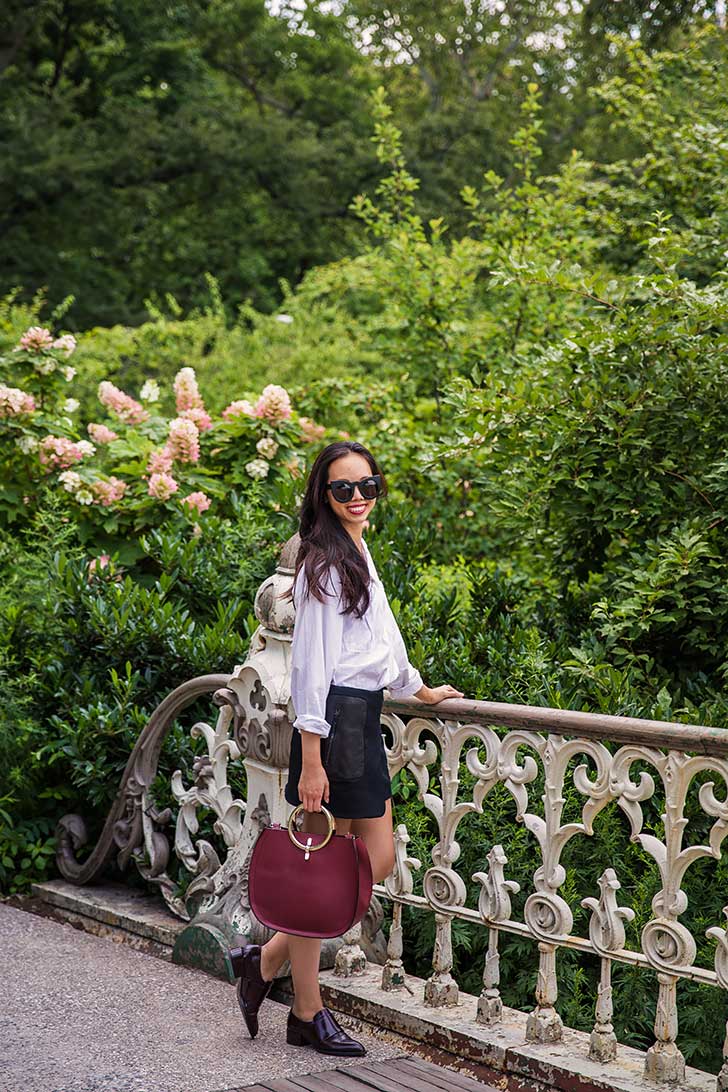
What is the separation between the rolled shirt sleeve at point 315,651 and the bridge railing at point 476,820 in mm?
635

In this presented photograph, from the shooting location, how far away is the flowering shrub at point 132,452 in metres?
7.12

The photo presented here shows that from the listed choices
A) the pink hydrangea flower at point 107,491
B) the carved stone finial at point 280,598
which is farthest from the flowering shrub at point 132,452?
the carved stone finial at point 280,598

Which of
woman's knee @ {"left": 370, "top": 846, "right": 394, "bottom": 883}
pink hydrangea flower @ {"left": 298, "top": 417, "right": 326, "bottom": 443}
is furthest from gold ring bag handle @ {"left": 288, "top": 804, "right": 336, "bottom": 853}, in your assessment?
pink hydrangea flower @ {"left": 298, "top": 417, "right": 326, "bottom": 443}

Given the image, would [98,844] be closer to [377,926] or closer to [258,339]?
[377,926]

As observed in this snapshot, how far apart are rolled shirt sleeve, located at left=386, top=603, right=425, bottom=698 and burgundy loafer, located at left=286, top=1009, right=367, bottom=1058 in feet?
3.17

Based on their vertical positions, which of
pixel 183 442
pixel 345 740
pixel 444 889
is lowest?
pixel 444 889

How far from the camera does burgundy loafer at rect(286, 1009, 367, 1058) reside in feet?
12.2

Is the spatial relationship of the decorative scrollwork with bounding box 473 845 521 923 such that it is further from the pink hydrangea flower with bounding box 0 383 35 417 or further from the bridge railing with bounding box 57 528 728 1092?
the pink hydrangea flower with bounding box 0 383 35 417

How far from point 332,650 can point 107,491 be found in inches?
153

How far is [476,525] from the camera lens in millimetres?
8180

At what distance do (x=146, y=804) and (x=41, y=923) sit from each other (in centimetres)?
62

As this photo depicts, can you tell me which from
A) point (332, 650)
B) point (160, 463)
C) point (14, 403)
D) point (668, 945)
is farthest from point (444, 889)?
point (14, 403)

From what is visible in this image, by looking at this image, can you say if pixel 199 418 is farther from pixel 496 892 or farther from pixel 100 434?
pixel 496 892

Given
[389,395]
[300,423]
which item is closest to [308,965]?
[300,423]
